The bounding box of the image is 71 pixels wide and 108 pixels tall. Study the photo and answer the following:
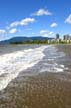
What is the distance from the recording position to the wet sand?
1026 centimetres

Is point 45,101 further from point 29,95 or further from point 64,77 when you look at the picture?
point 64,77

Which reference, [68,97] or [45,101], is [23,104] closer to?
[45,101]

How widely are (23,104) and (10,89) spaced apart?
2.64 meters

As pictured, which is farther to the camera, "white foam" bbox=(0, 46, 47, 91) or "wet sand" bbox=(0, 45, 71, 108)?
"white foam" bbox=(0, 46, 47, 91)

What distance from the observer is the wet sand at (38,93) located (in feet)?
33.7

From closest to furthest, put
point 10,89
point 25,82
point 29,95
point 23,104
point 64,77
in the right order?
point 23,104, point 29,95, point 10,89, point 25,82, point 64,77

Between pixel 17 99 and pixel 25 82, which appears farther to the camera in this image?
pixel 25 82

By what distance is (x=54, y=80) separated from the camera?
15.3 meters

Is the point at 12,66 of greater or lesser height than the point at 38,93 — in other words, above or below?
above

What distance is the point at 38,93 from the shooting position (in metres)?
12.0

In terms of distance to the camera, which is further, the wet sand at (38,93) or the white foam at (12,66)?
the white foam at (12,66)

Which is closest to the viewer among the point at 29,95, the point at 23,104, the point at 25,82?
the point at 23,104

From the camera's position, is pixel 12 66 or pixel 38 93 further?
pixel 12 66

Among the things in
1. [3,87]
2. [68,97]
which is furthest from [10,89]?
[68,97]
